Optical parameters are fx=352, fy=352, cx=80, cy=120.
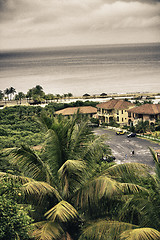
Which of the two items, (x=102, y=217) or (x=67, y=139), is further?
(x=67, y=139)

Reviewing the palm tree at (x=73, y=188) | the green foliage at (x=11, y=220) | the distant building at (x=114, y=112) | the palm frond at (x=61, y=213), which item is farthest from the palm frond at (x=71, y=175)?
the distant building at (x=114, y=112)

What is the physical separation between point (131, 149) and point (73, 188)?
34.2 m

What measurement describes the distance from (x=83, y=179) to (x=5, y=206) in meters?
3.00

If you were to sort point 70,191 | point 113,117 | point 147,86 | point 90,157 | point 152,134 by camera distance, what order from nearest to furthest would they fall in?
point 70,191 < point 90,157 < point 152,134 < point 113,117 < point 147,86

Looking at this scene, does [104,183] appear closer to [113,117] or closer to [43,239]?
[43,239]

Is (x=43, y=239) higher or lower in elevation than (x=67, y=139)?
lower

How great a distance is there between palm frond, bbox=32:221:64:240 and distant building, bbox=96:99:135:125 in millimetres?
52152

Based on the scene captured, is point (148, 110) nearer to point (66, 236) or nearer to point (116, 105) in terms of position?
point (116, 105)

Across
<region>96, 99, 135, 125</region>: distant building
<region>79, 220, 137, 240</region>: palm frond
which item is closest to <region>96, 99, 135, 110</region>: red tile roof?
<region>96, 99, 135, 125</region>: distant building

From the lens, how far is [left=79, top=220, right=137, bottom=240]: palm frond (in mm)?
9031

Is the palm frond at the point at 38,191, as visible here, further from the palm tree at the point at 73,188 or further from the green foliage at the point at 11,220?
the green foliage at the point at 11,220

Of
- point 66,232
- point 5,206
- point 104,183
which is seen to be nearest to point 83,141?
point 104,183

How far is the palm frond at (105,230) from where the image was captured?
9.03 m

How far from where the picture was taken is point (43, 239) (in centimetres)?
880
